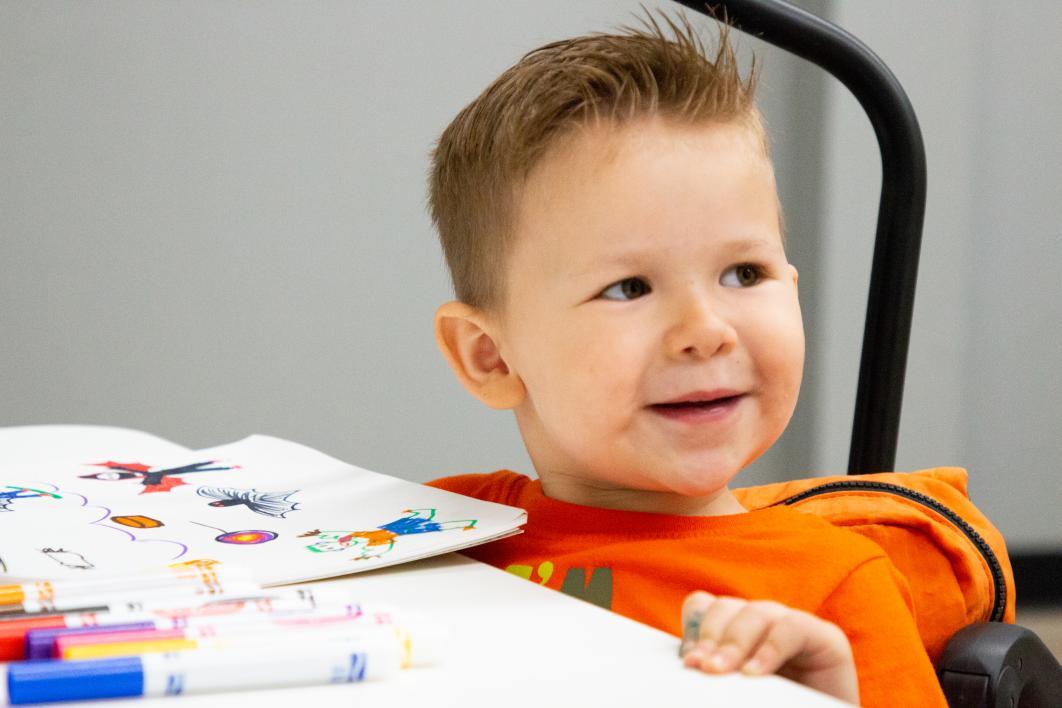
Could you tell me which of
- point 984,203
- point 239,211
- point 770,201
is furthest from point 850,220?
point 770,201

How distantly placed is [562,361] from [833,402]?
1.64m

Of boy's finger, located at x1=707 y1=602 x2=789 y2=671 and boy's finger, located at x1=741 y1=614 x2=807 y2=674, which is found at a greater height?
boy's finger, located at x1=707 y1=602 x2=789 y2=671

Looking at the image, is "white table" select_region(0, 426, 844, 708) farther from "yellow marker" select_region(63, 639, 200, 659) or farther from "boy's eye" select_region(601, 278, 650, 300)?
"boy's eye" select_region(601, 278, 650, 300)

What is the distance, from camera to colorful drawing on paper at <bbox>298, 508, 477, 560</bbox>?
58 cm

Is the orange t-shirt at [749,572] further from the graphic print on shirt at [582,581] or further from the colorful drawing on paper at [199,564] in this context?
the colorful drawing on paper at [199,564]

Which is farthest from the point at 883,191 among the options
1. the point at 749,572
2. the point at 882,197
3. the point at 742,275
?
the point at 749,572

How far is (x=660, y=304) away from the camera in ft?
2.12

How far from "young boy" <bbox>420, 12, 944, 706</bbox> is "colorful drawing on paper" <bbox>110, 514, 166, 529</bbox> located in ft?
0.55

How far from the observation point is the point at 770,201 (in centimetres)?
70

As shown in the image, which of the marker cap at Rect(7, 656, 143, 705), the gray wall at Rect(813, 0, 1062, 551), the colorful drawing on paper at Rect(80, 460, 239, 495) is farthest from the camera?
the gray wall at Rect(813, 0, 1062, 551)

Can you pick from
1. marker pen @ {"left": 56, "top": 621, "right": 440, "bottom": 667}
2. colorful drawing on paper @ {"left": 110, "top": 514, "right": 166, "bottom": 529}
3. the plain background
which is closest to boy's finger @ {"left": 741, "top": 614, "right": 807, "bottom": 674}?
marker pen @ {"left": 56, "top": 621, "right": 440, "bottom": 667}

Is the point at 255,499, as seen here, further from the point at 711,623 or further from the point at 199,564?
the point at 711,623

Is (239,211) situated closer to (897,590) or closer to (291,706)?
(897,590)

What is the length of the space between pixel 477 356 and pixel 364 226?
4.46ft
